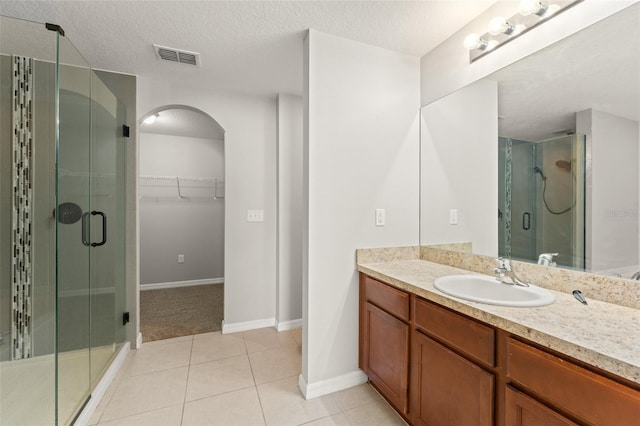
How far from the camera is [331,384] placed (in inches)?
71.4

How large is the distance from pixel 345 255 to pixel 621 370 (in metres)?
1.32

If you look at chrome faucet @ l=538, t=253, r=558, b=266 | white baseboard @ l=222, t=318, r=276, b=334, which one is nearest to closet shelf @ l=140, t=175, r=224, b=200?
white baseboard @ l=222, t=318, r=276, b=334

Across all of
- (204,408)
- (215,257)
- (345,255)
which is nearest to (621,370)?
(345,255)

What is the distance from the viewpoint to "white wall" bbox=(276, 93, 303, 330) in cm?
275

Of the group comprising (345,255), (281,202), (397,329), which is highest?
(281,202)

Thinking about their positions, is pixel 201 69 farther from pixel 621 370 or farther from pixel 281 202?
pixel 621 370

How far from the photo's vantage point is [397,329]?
1.52m

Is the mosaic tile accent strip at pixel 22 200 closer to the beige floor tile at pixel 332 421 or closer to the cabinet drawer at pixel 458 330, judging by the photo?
the beige floor tile at pixel 332 421

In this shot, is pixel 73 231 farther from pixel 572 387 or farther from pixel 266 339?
pixel 572 387

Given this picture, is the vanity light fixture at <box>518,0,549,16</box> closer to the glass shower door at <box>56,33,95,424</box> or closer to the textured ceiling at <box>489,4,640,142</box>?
the textured ceiling at <box>489,4,640,142</box>

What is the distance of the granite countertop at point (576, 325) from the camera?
0.73m

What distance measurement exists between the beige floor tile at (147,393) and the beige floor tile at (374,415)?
107cm

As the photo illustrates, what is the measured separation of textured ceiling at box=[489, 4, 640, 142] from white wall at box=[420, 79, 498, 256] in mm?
123

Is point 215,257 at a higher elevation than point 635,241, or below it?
below
